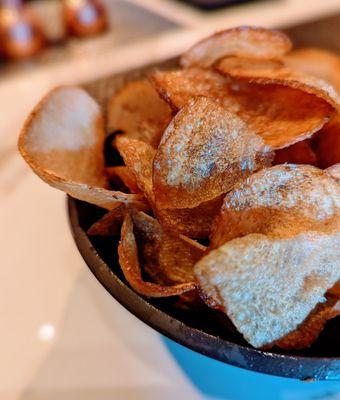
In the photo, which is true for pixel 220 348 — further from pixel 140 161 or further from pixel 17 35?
pixel 17 35

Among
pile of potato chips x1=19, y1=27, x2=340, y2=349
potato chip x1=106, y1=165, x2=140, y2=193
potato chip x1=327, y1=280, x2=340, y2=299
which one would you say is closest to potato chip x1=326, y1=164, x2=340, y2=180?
pile of potato chips x1=19, y1=27, x2=340, y2=349

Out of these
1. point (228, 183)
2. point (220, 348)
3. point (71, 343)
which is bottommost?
point (71, 343)

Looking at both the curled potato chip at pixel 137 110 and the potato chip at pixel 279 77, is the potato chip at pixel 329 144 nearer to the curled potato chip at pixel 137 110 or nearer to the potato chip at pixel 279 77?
the potato chip at pixel 279 77

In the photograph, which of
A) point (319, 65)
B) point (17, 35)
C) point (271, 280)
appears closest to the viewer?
point (271, 280)

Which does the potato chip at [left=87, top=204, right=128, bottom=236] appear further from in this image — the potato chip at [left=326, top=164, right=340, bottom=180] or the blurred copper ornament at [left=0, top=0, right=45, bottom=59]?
the blurred copper ornament at [left=0, top=0, right=45, bottom=59]

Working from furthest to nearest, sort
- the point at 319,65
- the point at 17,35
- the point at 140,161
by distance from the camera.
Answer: the point at 17,35, the point at 319,65, the point at 140,161

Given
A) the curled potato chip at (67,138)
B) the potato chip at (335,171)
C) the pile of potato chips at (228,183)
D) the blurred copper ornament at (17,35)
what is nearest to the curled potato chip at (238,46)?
the pile of potato chips at (228,183)

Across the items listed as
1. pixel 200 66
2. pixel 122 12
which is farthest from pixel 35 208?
pixel 122 12

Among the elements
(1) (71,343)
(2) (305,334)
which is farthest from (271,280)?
(1) (71,343)
